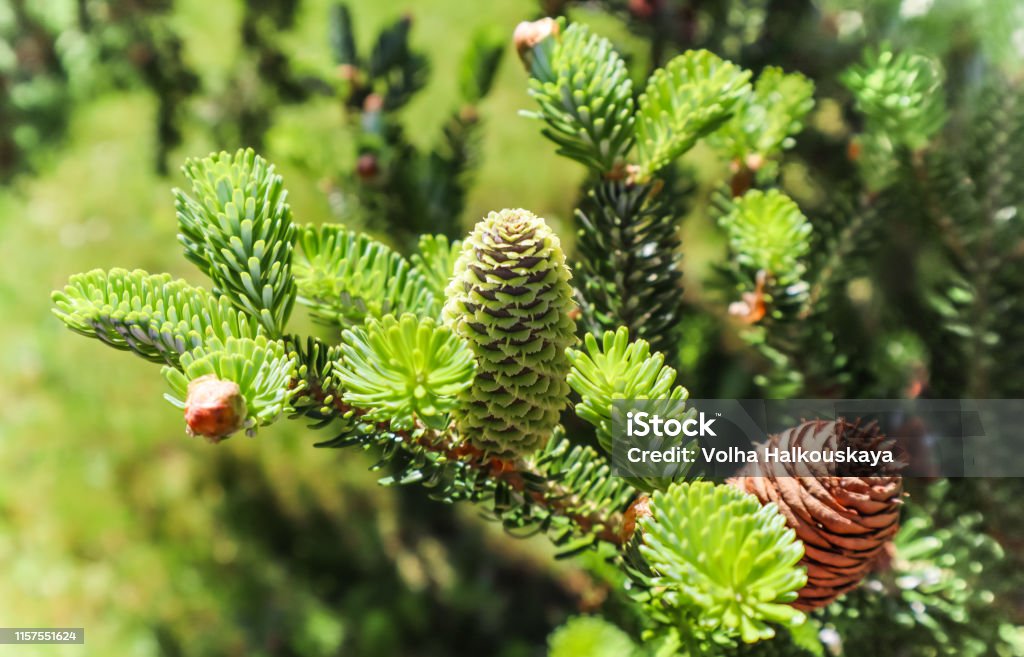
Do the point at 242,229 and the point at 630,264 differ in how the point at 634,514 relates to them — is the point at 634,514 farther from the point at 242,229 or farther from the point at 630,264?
the point at 242,229

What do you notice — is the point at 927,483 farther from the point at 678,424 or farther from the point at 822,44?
the point at 822,44

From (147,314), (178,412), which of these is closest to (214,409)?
(147,314)

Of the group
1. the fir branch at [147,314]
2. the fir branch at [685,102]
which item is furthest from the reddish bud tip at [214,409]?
the fir branch at [685,102]

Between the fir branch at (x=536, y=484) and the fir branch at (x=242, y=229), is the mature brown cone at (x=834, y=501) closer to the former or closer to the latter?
the fir branch at (x=536, y=484)

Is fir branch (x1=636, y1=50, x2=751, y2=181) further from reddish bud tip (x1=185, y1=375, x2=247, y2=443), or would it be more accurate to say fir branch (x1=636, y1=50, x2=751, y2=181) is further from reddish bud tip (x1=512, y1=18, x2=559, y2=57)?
reddish bud tip (x1=185, y1=375, x2=247, y2=443)

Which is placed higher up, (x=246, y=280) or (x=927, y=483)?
(x=246, y=280)

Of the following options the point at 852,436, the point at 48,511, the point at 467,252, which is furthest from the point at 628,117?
the point at 48,511
